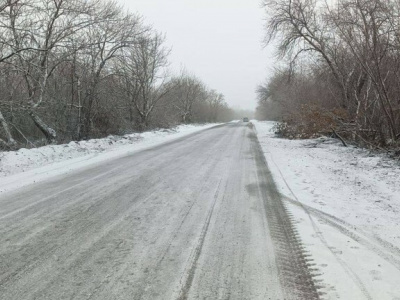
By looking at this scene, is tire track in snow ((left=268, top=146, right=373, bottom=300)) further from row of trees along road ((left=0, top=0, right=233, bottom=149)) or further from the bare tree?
the bare tree

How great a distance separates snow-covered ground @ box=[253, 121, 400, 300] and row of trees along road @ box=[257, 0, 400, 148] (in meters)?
3.20

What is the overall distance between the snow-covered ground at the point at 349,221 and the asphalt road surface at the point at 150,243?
0.79 ft

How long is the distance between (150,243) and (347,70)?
51.1ft

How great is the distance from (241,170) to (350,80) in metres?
10.4

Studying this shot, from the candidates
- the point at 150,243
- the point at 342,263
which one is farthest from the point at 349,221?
the point at 150,243

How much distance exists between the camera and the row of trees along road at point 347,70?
10.9 m

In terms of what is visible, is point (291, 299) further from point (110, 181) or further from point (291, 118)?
point (291, 118)

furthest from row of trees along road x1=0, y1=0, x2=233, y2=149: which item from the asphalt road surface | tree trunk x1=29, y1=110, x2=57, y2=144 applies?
the asphalt road surface

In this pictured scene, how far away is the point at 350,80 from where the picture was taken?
16.8 meters

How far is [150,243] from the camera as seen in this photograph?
4.14 m

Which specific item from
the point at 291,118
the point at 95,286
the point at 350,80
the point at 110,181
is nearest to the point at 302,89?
the point at 291,118

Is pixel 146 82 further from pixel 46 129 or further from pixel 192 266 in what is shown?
pixel 192 266

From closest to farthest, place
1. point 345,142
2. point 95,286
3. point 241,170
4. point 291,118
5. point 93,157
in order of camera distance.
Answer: point 95,286 → point 241,170 → point 93,157 → point 345,142 → point 291,118

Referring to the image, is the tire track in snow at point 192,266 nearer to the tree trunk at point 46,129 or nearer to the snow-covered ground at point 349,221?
the snow-covered ground at point 349,221
